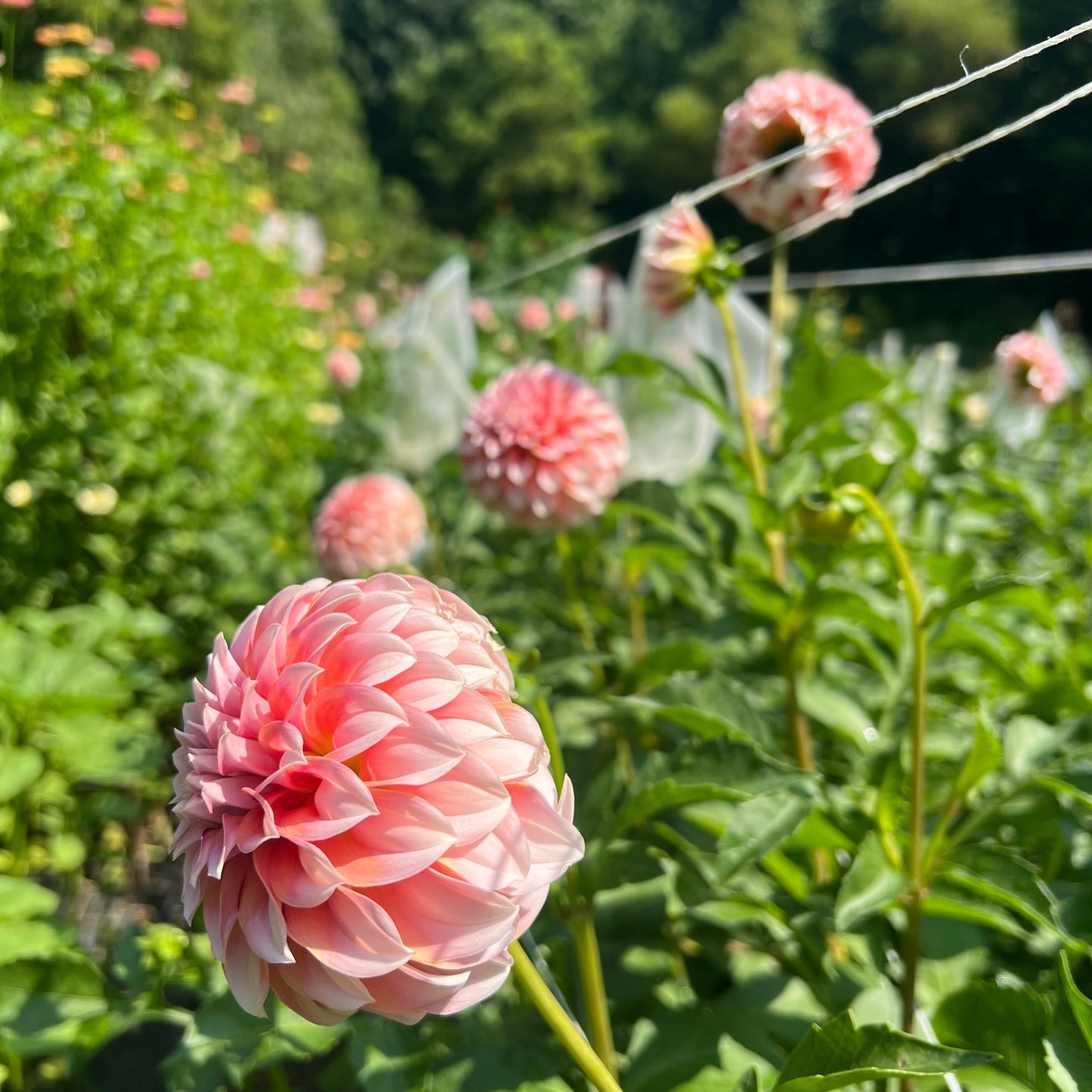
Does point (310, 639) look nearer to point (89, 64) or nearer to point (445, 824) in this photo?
point (445, 824)

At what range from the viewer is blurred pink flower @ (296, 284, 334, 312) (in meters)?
3.33

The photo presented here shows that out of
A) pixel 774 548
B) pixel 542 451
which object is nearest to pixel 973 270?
pixel 774 548

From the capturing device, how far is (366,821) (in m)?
0.34

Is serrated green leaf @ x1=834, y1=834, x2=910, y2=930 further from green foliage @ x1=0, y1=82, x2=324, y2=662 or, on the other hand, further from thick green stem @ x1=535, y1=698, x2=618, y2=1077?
green foliage @ x1=0, y1=82, x2=324, y2=662

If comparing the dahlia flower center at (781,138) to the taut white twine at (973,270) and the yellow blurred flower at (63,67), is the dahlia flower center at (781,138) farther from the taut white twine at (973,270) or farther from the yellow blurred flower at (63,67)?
the yellow blurred flower at (63,67)

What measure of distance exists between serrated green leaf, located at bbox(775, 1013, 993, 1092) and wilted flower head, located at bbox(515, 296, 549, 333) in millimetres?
2449

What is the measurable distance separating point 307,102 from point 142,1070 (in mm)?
15873

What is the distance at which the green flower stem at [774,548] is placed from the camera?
73 centimetres

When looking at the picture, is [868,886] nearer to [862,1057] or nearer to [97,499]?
[862,1057]

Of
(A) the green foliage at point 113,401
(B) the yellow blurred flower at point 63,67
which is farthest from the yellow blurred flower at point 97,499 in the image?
(B) the yellow blurred flower at point 63,67

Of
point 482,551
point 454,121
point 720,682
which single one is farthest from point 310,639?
point 454,121

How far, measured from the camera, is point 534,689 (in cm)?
46

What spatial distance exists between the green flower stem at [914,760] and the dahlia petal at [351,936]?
36 cm

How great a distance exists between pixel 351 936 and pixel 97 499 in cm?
145
